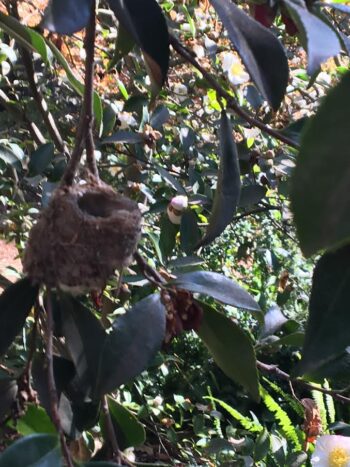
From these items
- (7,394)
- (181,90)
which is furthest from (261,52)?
(181,90)

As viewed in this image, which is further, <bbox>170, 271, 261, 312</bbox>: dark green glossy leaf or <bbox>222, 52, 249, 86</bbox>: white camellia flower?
<bbox>222, 52, 249, 86</bbox>: white camellia flower

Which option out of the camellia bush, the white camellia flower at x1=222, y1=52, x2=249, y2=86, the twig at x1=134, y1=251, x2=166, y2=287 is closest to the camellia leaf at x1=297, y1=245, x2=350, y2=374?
the camellia bush

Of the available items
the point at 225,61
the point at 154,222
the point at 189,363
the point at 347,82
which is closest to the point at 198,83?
the point at 225,61

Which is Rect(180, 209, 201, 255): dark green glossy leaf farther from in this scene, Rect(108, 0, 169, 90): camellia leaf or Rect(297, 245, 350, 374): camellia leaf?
Rect(297, 245, 350, 374): camellia leaf

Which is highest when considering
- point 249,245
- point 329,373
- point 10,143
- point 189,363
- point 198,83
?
point 198,83

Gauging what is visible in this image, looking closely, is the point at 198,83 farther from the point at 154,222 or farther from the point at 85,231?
the point at 85,231

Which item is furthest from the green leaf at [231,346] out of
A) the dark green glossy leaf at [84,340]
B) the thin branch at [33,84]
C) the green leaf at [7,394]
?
the thin branch at [33,84]
